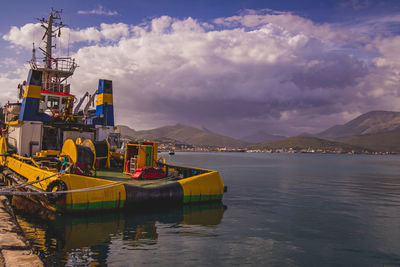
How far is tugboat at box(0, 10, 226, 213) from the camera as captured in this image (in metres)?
14.4

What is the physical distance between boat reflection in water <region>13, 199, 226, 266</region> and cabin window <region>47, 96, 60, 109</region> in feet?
38.7

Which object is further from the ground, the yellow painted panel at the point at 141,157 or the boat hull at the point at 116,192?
the yellow painted panel at the point at 141,157

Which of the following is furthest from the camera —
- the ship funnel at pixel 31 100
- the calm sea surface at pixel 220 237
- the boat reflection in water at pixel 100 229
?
the ship funnel at pixel 31 100

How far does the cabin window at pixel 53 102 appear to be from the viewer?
2773 cm

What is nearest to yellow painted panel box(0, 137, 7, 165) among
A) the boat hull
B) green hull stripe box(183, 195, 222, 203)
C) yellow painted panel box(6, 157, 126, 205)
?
the boat hull

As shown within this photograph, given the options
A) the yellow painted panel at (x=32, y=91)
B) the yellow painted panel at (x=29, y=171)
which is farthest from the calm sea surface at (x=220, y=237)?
the yellow painted panel at (x=32, y=91)

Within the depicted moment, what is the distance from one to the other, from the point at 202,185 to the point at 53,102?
58.1ft

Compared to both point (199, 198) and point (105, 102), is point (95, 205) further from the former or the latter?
point (105, 102)

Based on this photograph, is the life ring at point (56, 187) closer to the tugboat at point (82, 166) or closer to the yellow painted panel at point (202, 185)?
the tugboat at point (82, 166)

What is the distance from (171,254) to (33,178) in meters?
9.66

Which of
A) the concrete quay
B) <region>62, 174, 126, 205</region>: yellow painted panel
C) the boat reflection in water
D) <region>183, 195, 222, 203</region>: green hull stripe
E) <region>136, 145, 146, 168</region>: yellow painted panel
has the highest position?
<region>136, 145, 146, 168</region>: yellow painted panel

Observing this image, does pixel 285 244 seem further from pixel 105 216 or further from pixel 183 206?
pixel 105 216

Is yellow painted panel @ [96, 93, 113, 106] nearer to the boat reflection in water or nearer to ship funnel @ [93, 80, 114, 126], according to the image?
ship funnel @ [93, 80, 114, 126]

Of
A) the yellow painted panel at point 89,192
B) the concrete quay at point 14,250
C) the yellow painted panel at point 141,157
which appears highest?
the yellow painted panel at point 141,157
